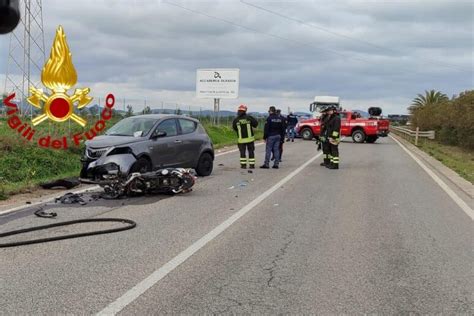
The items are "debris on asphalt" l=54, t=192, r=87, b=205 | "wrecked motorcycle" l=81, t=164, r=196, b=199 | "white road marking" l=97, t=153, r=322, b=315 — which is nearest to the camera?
"white road marking" l=97, t=153, r=322, b=315

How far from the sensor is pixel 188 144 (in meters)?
13.1

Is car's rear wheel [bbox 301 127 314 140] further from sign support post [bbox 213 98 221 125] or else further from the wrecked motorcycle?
the wrecked motorcycle

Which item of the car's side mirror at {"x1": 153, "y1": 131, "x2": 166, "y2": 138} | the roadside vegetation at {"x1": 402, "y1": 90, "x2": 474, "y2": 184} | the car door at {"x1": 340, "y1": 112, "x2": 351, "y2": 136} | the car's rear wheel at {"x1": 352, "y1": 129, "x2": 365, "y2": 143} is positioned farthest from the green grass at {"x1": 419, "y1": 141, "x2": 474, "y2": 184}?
the car's side mirror at {"x1": 153, "y1": 131, "x2": 166, "y2": 138}

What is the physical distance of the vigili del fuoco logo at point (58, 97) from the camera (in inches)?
619

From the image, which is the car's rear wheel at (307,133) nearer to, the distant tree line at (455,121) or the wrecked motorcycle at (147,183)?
the distant tree line at (455,121)

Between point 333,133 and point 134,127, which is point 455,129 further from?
point 134,127

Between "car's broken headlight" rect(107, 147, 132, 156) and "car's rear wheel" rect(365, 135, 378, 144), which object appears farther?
"car's rear wheel" rect(365, 135, 378, 144)

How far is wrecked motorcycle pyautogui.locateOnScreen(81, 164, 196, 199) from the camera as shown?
1004 centimetres

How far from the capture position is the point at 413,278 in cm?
540

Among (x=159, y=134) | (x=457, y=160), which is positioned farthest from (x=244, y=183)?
(x=457, y=160)

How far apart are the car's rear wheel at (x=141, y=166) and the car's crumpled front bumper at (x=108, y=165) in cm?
10

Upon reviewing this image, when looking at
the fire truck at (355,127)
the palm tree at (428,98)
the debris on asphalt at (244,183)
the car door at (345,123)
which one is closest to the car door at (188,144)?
the debris on asphalt at (244,183)

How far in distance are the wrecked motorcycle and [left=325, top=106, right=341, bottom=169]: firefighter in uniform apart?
257 inches

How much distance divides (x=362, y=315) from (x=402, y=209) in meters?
5.44
